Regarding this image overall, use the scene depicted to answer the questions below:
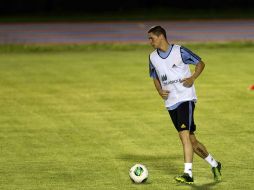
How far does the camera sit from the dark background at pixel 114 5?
142ft

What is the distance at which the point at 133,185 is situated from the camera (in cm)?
1273

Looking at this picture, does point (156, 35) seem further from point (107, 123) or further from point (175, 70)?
point (107, 123)

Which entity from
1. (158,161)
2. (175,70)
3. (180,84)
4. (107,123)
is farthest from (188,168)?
(107,123)

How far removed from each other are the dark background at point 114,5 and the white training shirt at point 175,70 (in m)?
30.7

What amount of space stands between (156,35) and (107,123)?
5.76m

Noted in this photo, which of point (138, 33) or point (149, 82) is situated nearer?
point (149, 82)

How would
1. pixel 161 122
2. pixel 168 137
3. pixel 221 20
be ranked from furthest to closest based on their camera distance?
1. pixel 221 20
2. pixel 161 122
3. pixel 168 137

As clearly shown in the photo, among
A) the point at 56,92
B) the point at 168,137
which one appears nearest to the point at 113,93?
the point at 56,92

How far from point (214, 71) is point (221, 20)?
15743 millimetres

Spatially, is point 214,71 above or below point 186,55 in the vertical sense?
below

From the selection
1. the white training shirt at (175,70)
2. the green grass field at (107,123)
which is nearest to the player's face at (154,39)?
the white training shirt at (175,70)

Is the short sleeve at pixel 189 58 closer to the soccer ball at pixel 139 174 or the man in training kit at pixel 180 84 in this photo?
the man in training kit at pixel 180 84

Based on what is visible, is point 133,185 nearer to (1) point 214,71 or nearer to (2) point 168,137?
(2) point 168,137

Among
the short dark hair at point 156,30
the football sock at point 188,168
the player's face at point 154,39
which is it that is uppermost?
the short dark hair at point 156,30
